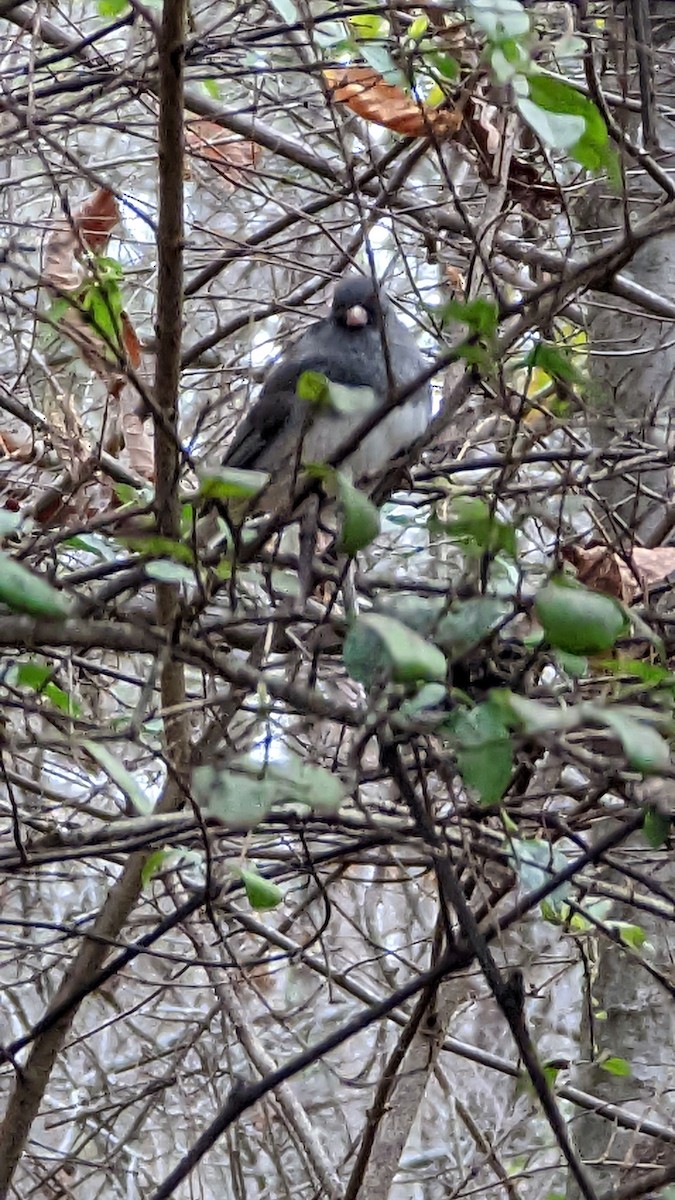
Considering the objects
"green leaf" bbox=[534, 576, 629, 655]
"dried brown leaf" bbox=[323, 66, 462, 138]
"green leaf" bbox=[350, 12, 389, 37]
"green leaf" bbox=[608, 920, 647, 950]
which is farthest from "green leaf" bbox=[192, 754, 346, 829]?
"green leaf" bbox=[350, 12, 389, 37]

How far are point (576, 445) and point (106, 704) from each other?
1609mm

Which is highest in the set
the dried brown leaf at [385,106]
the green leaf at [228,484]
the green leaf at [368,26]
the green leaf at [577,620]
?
the green leaf at [368,26]

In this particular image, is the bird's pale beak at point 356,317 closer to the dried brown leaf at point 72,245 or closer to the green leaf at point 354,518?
the dried brown leaf at point 72,245

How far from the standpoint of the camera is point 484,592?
985mm

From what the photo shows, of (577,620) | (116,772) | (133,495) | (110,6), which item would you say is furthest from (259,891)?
(110,6)

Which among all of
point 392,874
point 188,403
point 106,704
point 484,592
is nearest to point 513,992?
point 484,592

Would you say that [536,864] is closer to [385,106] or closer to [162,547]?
[162,547]

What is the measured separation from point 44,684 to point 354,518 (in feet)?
1.68

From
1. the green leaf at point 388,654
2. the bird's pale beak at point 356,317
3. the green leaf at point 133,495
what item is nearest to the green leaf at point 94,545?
the green leaf at point 133,495

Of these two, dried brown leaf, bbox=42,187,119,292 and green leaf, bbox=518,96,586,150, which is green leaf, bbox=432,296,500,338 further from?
dried brown leaf, bbox=42,187,119,292

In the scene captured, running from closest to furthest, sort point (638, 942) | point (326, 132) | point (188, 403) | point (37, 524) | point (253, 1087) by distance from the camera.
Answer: point (253, 1087), point (638, 942), point (37, 524), point (326, 132), point (188, 403)

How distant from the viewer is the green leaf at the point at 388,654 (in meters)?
0.76

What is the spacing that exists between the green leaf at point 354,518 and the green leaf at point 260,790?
0.53ft

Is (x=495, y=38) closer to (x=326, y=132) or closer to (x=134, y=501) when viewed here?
(x=134, y=501)
